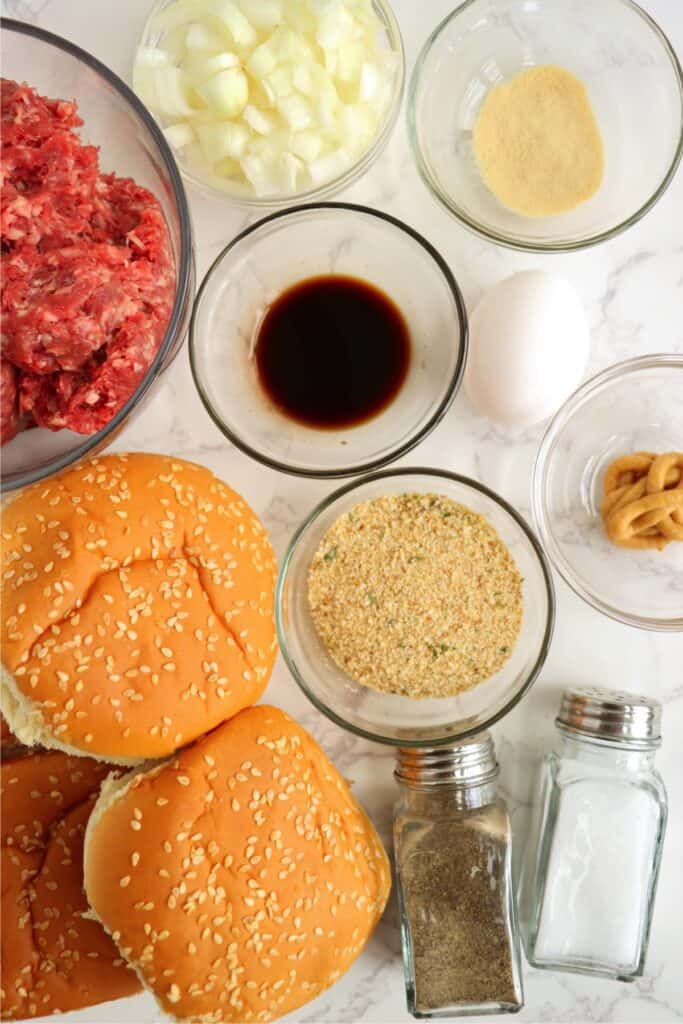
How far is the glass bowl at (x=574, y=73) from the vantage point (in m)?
1.84

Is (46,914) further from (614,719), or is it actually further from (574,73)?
(574,73)

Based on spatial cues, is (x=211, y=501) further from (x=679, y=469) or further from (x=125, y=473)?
(x=679, y=469)

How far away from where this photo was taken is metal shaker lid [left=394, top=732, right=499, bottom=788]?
1.75 m

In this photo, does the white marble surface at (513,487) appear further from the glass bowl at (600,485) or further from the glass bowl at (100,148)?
the glass bowl at (100,148)

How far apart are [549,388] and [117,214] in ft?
2.80

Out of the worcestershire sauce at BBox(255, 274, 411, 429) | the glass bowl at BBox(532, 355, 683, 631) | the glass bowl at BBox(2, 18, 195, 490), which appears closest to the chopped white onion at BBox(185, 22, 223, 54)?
the glass bowl at BBox(2, 18, 195, 490)

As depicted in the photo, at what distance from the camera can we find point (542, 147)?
183cm

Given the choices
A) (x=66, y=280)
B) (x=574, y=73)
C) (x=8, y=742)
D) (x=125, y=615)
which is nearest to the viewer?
(x=66, y=280)

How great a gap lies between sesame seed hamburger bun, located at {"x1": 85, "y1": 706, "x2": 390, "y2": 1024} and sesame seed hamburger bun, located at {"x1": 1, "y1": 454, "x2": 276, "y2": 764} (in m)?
0.08

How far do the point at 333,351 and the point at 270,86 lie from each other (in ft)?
1.71

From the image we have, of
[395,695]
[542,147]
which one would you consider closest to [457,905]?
[395,695]

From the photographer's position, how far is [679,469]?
1807 millimetres

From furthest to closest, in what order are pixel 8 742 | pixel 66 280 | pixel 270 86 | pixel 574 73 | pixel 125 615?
1. pixel 574 73
2. pixel 8 742
3. pixel 270 86
4. pixel 125 615
5. pixel 66 280

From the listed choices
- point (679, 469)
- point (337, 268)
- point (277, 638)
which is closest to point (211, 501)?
point (277, 638)
